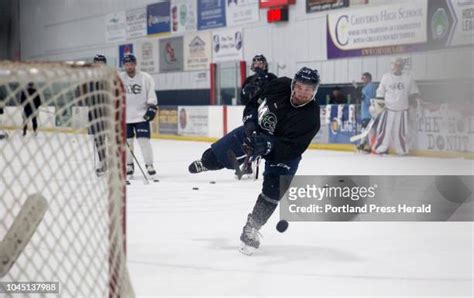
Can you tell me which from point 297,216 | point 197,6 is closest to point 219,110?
point 197,6

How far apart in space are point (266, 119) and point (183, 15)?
1085 centimetres

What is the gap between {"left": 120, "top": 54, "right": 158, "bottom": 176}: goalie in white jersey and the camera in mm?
6496

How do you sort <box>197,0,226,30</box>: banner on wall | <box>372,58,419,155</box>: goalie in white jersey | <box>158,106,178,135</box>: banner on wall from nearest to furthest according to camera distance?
<box>372,58,419,155</box>: goalie in white jersey
<box>197,0,226,30</box>: banner on wall
<box>158,106,178,135</box>: banner on wall

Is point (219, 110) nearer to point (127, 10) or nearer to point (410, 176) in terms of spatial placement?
point (127, 10)

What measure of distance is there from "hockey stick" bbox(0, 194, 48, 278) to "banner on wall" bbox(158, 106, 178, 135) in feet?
37.4

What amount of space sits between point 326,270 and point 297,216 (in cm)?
150

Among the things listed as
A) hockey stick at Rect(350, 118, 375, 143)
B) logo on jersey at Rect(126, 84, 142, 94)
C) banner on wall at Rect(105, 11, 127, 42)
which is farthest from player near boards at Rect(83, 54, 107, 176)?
banner on wall at Rect(105, 11, 127, 42)

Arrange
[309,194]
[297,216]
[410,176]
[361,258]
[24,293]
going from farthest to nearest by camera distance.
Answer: [410,176] → [309,194] → [297,216] → [361,258] → [24,293]

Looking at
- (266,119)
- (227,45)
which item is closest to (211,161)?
(266,119)

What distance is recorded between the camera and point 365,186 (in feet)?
20.3

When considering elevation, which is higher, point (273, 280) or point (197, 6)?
point (197, 6)

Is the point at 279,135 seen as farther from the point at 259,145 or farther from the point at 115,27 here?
the point at 115,27

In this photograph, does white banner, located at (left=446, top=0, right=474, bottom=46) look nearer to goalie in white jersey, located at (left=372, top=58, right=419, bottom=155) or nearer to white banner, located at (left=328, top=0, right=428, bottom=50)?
white banner, located at (left=328, top=0, right=428, bottom=50)

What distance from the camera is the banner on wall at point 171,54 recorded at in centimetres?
1423
